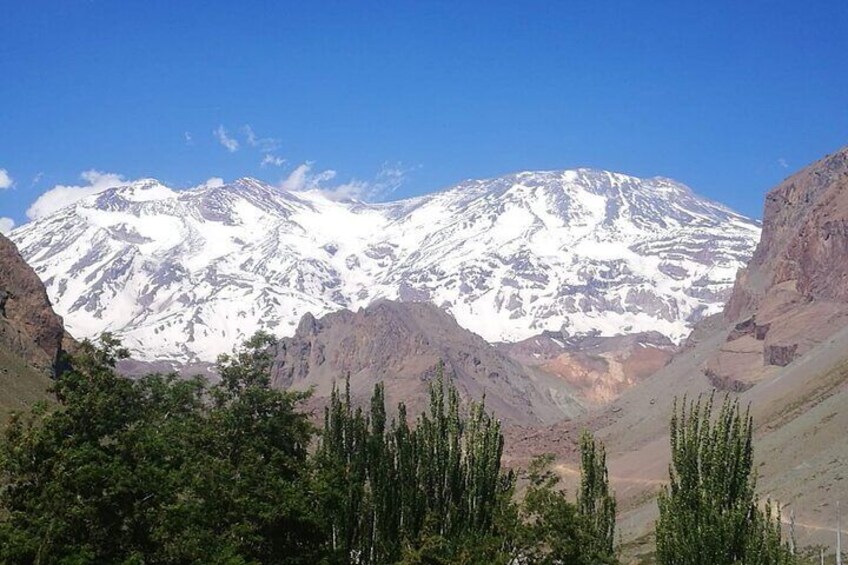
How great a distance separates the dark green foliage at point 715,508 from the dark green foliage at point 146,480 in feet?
44.1

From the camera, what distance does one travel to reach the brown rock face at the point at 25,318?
343ft

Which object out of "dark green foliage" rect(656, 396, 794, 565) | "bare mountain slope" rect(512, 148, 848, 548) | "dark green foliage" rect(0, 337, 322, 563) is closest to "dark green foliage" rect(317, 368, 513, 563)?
"dark green foliage" rect(0, 337, 322, 563)

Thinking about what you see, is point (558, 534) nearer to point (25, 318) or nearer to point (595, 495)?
point (595, 495)

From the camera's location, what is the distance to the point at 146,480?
113 feet

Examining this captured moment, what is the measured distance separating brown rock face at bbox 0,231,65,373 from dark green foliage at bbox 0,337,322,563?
214 feet

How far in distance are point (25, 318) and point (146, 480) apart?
90847mm

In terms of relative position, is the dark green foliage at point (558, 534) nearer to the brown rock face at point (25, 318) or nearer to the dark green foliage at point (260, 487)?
the dark green foliage at point (260, 487)

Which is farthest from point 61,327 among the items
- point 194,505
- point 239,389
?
point 194,505

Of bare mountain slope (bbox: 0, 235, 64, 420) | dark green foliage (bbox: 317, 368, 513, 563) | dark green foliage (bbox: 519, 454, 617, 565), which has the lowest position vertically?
dark green foliage (bbox: 519, 454, 617, 565)

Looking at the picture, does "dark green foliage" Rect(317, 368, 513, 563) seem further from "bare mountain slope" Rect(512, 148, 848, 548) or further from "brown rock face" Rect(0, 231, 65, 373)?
"brown rock face" Rect(0, 231, 65, 373)

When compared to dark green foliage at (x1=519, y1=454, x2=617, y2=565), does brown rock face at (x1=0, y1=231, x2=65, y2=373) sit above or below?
above

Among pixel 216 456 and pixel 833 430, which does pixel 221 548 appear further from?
pixel 833 430

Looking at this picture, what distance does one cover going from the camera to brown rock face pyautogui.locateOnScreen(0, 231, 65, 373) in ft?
343

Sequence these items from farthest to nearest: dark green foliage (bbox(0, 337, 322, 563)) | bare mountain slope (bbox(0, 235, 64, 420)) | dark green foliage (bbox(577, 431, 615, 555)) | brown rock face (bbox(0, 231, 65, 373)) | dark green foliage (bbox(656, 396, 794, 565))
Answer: brown rock face (bbox(0, 231, 65, 373)) < bare mountain slope (bbox(0, 235, 64, 420)) < dark green foliage (bbox(577, 431, 615, 555)) < dark green foliage (bbox(656, 396, 794, 565)) < dark green foliage (bbox(0, 337, 322, 563))
